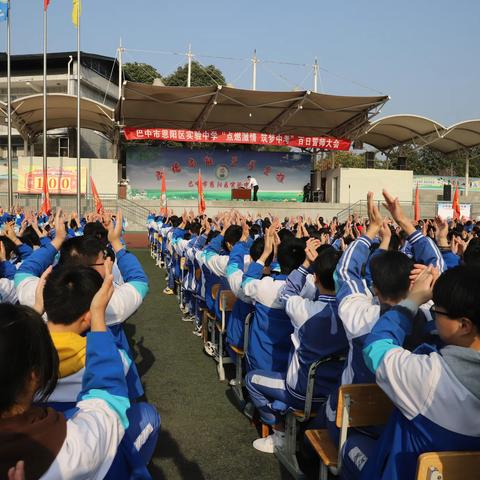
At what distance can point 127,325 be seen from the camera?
21.4 feet

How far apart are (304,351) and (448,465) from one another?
1350mm

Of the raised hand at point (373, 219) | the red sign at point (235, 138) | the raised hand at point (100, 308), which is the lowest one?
the raised hand at point (100, 308)

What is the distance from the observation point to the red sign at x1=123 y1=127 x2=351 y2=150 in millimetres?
21547

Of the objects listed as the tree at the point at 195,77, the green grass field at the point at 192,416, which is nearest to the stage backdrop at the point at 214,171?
the tree at the point at 195,77

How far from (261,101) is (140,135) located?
567cm

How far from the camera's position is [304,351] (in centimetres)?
288

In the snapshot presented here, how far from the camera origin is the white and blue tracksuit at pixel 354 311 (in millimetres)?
2188

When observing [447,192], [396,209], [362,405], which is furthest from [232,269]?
[447,192]

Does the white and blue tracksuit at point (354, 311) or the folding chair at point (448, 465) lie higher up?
the white and blue tracksuit at point (354, 311)

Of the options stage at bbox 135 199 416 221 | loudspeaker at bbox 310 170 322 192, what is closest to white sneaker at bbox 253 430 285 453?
stage at bbox 135 199 416 221

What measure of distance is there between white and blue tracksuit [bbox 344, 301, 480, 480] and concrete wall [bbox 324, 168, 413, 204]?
23084 millimetres

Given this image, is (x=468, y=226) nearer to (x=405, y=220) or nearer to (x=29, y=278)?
(x=405, y=220)

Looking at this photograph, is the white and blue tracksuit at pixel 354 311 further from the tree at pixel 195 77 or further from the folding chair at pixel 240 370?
the tree at pixel 195 77

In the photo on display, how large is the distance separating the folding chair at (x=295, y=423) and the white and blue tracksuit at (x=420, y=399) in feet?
3.34
